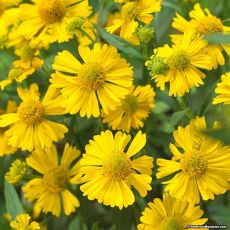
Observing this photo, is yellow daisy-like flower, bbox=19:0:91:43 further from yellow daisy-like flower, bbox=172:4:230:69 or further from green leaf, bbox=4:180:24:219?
green leaf, bbox=4:180:24:219

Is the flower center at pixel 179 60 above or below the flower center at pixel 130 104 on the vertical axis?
above

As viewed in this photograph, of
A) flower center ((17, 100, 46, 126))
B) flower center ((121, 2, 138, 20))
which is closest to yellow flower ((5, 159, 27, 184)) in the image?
flower center ((17, 100, 46, 126))

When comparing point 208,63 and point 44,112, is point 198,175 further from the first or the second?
point 44,112

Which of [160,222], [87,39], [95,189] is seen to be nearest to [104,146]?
[95,189]

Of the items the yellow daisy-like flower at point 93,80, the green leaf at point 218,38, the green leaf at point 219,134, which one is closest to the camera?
the green leaf at point 219,134

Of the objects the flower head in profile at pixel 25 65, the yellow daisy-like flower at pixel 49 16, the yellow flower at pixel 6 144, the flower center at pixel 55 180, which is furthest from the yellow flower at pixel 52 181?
the yellow daisy-like flower at pixel 49 16

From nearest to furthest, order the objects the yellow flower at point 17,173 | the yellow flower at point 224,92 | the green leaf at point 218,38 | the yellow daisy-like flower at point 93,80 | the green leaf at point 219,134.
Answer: the green leaf at point 219,134, the green leaf at point 218,38, the yellow flower at point 224,92, the yellow daisy-like flower at point 93,80, the yellow flower at point 17,173

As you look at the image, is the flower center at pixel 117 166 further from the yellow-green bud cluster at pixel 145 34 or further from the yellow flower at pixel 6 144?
the yellow flower at pixel 6 144

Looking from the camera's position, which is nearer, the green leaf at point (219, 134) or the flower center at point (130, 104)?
the green leaf at point (219, 134)
